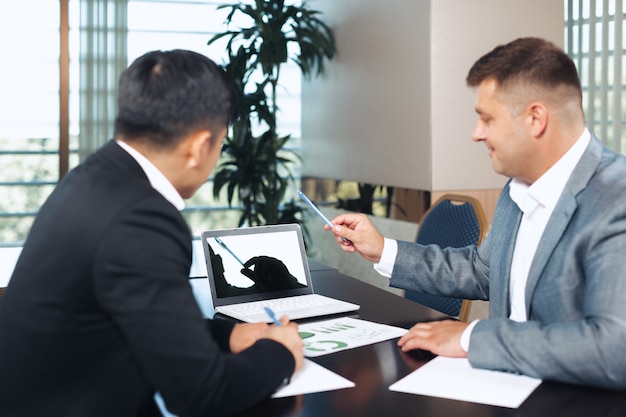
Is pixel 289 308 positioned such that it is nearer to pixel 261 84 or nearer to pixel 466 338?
pixel 466 338

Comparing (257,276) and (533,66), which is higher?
(533,66)

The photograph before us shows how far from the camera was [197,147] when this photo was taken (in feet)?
4.15

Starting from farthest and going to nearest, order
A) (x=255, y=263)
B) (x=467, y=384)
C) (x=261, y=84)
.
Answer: (x=261, y=84) < (x=255, y=263) < (x=467, y=384)

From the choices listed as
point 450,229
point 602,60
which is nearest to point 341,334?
point 450,229

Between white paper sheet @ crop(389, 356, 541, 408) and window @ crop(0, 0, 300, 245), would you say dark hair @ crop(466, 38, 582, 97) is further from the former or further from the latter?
window @ crop(0, 0, 300, 245)

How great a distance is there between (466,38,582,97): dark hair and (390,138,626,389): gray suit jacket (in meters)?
0.17

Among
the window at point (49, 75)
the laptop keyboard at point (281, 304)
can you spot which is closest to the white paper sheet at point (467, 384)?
the laptop keyboard at point (281, 304)

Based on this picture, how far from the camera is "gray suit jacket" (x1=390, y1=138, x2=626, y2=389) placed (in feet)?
4.48

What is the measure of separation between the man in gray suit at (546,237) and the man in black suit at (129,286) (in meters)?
0.50

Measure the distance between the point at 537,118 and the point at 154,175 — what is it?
0.87 meters

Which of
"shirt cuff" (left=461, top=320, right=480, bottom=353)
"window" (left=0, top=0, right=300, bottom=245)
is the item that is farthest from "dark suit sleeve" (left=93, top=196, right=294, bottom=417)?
"window" (left=0, top=0, right=300, bottom=245)

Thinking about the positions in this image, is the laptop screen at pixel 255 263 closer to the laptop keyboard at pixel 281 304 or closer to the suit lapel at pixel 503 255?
the laptop keyboard at pixel 281 304

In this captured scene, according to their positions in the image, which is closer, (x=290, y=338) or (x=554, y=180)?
(x=290, y=338)

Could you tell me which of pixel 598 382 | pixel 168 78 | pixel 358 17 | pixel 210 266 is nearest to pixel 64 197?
pixel 168 78
